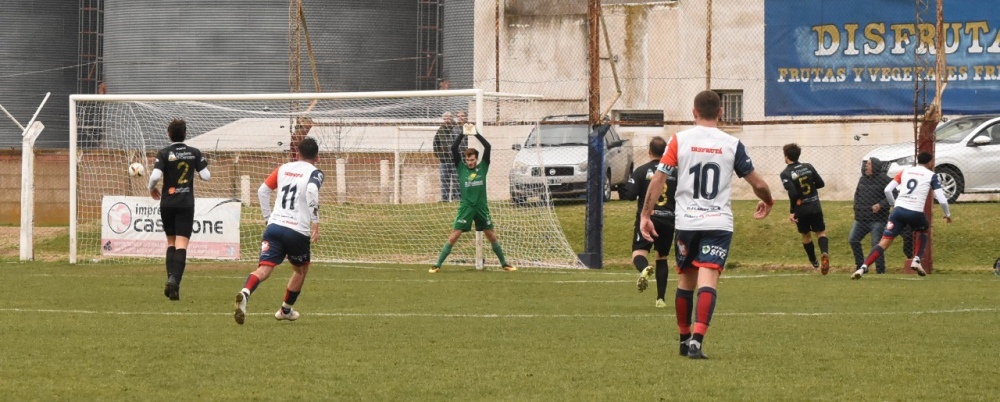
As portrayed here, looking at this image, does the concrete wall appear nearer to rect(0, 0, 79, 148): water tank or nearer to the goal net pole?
the goal net pole

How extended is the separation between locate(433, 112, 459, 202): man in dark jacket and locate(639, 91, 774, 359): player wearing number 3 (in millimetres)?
13777

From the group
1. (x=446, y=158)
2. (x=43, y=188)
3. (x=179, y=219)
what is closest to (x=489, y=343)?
(x=179, y=219)

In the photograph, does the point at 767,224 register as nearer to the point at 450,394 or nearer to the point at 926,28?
the point at 926,28

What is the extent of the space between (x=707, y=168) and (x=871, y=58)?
18.7 meters

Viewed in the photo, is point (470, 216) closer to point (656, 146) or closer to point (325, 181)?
point (325, 181)

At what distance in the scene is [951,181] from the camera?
24688 millimetres

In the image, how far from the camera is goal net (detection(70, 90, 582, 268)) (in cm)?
2225

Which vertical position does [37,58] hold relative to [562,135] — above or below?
above

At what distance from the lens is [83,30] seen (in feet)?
162

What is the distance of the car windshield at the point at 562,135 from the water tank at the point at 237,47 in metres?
14.9

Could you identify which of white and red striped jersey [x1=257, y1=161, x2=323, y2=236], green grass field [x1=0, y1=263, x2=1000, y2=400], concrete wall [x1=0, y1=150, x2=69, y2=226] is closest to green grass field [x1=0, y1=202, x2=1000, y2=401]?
green grass field [x1=0, y1=263, x2=1000, y2=400]

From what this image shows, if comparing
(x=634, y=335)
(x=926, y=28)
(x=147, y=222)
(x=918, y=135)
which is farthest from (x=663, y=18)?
(x=634, y=335)

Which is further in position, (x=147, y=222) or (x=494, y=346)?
(x=147, y=222)

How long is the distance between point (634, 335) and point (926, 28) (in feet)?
53.6
